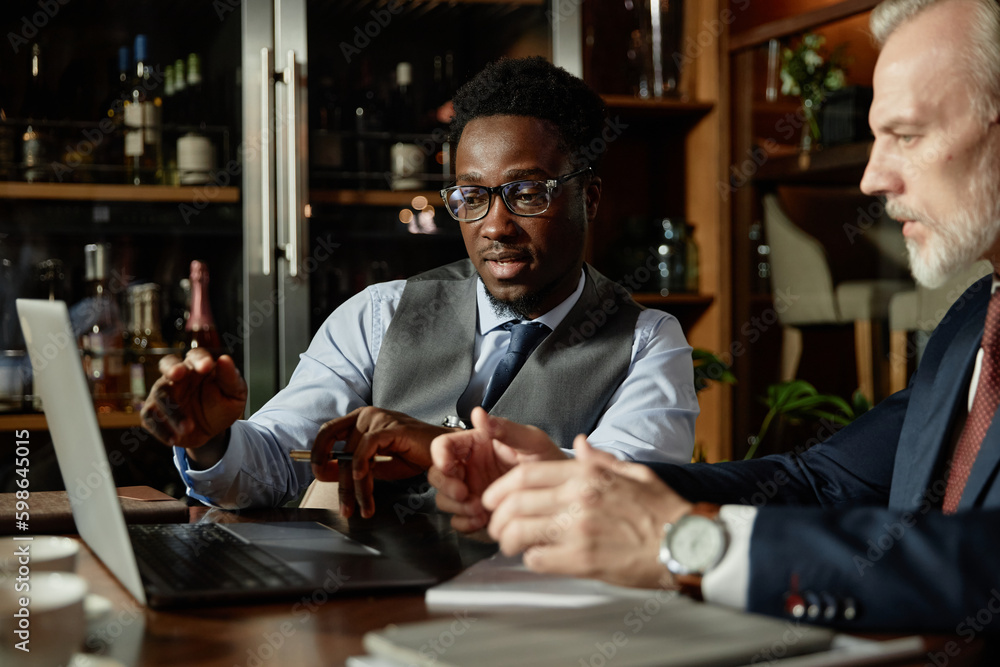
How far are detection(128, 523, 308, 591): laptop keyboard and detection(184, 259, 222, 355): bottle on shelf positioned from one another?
1585 millimetres

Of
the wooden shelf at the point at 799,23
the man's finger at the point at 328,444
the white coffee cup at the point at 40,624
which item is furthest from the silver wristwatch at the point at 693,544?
the wooden shelf at the point at 799,23

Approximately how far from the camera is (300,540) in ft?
3.21

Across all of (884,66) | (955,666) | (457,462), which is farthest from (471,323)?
(955,666)

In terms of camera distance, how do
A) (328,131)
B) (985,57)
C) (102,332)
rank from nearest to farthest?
(985,57)
(102,332)
(328,131)

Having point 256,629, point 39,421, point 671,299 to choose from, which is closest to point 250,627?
point 256,629

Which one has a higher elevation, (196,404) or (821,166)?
(821,166)

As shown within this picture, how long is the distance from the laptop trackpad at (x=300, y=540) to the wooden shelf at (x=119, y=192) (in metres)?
1.62

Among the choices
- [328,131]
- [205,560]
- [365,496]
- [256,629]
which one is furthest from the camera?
[328,131]

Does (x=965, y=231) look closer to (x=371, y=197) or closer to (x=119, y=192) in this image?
(x=371, y=197)

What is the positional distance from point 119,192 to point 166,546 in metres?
1.78

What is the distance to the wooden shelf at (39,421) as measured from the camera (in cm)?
238

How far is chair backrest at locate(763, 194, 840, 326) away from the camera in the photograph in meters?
2.84

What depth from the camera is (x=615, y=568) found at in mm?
738

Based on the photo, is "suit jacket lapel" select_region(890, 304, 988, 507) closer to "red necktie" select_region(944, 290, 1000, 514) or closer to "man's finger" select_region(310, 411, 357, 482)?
"red necktie" select_region(944, 290, 1000, 514)
